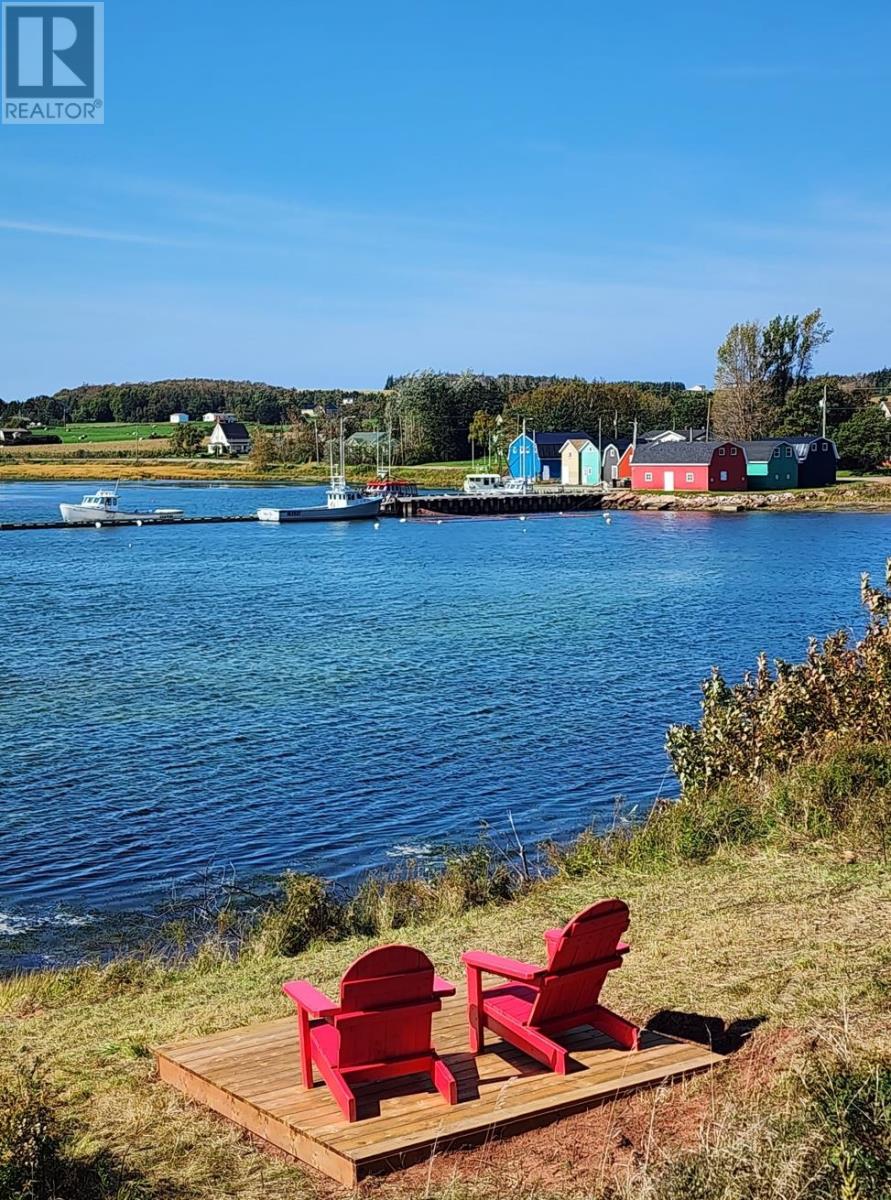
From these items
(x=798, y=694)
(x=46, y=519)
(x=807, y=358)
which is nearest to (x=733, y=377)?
(x=807, y=358)

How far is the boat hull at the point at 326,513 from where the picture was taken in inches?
3639

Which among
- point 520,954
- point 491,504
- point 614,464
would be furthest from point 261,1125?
point 614,464

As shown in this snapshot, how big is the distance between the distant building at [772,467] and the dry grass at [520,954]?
3614 inches

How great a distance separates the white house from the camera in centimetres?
17751

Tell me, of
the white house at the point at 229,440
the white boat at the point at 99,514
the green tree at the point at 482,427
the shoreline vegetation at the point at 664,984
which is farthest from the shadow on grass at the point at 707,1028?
the white house at the point at 229,440

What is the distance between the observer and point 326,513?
94.4 m

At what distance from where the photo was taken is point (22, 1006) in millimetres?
10227

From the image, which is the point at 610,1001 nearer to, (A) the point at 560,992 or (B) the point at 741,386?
(A) the point at 560,992

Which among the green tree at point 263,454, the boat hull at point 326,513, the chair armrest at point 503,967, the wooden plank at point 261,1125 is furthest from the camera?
the green tree at point 263,454

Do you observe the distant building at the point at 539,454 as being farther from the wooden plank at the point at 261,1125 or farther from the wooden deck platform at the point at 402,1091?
the wooden plank at the point at 261,1125

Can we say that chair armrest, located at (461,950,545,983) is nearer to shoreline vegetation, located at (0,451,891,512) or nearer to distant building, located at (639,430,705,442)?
shoreline vegetation, located at (0,451,891,512)

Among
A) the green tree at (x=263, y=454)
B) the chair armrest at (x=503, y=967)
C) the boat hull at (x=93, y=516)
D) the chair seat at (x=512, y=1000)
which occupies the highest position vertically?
the green tree at (x=263, y=454)

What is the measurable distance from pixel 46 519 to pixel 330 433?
63.2 meters

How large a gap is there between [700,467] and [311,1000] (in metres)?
94.9
